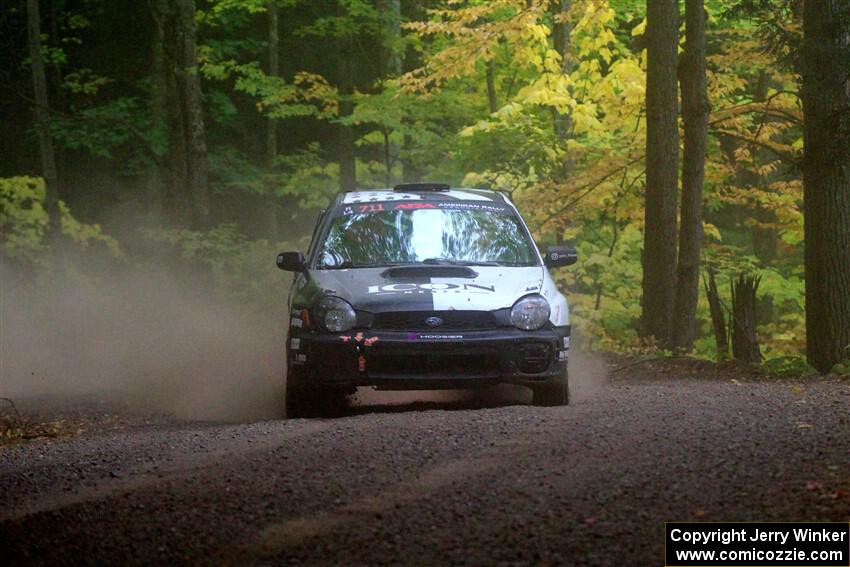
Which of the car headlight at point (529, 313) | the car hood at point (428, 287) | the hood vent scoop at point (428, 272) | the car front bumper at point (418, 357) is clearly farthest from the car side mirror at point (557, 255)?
the car front bumper at point (418, 357)

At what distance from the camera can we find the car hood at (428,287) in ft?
32.8

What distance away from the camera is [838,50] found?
13703 mm

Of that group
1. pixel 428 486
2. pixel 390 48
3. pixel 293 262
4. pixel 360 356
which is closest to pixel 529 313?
pixel 360 356

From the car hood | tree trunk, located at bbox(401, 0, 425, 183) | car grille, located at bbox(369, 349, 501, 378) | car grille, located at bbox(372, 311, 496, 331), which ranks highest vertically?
tree trunk, located at bbox(401, 0, 425, 183)

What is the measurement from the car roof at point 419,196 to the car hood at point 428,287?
1.47 meters

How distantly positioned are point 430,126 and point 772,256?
10.1 meters

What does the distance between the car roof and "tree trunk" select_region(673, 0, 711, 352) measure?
639 cm

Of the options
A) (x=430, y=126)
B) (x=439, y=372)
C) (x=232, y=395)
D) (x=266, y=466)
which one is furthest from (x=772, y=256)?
(x=266, y=466)

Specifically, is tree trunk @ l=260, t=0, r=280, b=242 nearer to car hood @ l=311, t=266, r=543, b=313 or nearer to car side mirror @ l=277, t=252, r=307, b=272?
car side mirror @ l=277, t=252, r=307, b=272

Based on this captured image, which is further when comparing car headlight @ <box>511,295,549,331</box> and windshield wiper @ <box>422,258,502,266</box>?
windshield wiper @ <box>422,258,502,266</box>

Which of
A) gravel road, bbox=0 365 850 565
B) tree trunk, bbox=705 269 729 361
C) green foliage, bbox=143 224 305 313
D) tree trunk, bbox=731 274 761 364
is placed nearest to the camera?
gravel road, bbox=0 365 850 565

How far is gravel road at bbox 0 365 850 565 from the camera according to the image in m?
5.80

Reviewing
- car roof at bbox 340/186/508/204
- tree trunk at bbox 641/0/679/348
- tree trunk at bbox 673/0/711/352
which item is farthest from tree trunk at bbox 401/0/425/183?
car roof at bbox 340/186/508/204

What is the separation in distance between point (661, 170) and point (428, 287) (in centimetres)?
904
